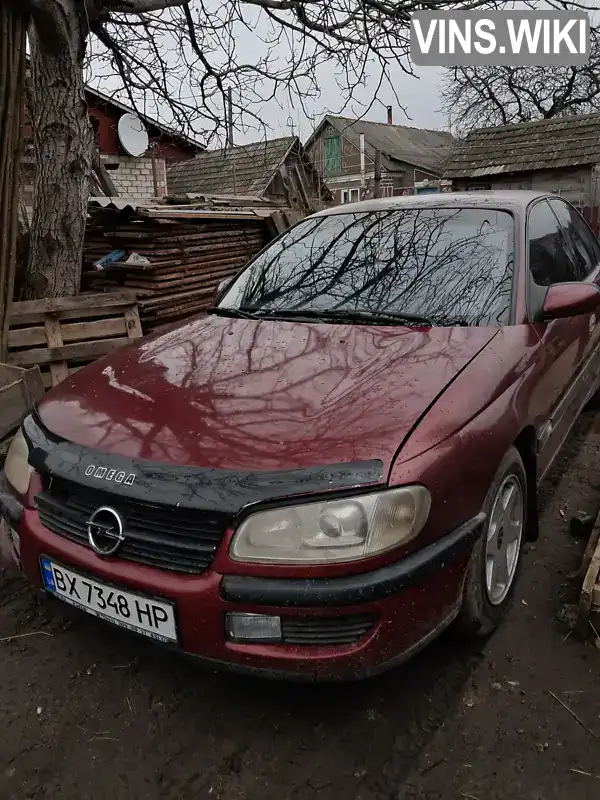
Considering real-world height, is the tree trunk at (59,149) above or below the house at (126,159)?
below

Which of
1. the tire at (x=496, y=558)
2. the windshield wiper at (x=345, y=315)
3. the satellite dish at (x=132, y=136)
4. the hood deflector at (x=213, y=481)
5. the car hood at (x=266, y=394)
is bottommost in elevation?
the tire at (x=496, y=558)

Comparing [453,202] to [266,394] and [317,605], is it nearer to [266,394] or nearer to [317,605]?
[266,394]

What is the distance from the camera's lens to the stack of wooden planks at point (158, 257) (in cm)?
615

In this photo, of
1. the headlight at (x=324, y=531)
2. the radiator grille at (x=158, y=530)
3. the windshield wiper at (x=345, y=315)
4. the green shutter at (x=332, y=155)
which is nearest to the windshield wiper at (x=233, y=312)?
the windshield wiper at (x=345, y=315)

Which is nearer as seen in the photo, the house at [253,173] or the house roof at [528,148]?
the house roof at [528,148]

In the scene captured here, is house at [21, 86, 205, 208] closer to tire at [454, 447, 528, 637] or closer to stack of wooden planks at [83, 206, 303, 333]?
stack of wooden planks at [83, 206, 303, 333]

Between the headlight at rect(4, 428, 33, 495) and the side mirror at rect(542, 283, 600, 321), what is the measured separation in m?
2.15

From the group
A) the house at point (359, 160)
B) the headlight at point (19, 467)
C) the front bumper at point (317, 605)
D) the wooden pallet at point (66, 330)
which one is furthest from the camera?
the house at point (359, 160)

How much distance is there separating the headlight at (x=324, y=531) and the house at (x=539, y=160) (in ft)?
39.9

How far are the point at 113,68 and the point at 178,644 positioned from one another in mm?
7018

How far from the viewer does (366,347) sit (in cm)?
231

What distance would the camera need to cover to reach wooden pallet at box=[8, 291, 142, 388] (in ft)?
15.5

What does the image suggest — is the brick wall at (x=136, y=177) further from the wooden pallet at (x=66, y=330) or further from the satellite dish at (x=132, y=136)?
the wooden pallet at (x=66, y=330)

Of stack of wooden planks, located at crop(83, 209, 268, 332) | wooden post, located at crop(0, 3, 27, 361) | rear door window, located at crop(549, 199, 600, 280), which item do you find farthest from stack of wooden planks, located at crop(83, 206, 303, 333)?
rear door window, located at crop(549, 199, 600, 280)
